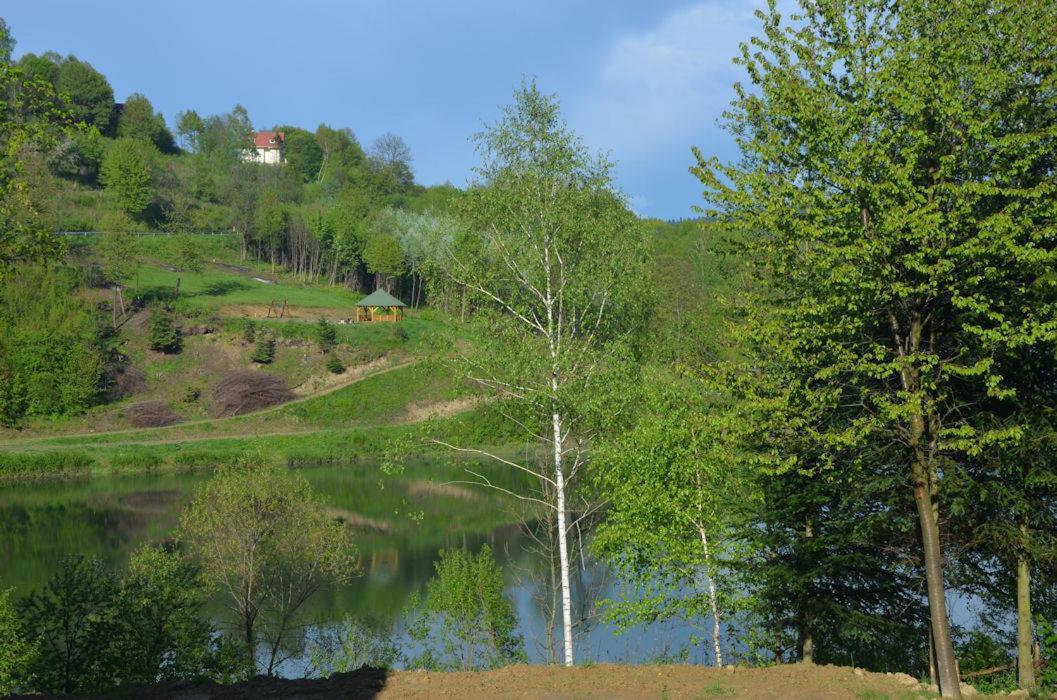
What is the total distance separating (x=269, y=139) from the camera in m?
167

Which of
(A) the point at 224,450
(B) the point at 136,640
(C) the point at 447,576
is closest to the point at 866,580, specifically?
(C) the point at 447,576

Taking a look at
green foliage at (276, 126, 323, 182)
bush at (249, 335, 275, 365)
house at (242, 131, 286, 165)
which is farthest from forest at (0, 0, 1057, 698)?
house at (242, 131, 286, 165)

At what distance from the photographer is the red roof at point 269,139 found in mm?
163625

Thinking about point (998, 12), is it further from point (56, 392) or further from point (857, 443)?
point (56, 392)

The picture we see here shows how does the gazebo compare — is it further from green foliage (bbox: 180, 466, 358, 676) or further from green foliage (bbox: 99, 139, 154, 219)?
green foliage (bbox: 180, 466, 358, 676)

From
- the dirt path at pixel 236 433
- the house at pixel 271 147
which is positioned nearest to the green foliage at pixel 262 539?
→ the dirt path at pixel 236 433

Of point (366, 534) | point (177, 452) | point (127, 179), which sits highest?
point (127, 179)

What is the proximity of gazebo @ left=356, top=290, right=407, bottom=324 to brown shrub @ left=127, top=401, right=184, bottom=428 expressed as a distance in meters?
21.7

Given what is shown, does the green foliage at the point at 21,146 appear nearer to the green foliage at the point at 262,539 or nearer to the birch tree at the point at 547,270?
the birch tree at the point at 547,270

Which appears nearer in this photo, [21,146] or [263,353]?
[21,146]

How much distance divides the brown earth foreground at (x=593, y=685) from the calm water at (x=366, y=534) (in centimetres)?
788

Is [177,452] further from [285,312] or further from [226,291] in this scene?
[226,291]

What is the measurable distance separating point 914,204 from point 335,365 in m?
61.0

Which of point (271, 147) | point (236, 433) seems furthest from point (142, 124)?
point (236, 433)
